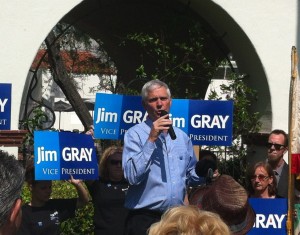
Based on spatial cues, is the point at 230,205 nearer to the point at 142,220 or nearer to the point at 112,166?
the point at 142,220

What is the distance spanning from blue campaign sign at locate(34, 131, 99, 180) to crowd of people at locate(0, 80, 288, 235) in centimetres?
10

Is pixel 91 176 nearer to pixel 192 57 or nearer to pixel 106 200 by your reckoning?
pixel 106 200

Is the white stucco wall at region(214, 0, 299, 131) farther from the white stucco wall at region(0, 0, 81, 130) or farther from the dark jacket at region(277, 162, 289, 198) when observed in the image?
the white stucco wall at region(0, 0, 81, 130)

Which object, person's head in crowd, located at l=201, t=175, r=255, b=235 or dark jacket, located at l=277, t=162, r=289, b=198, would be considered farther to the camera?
dark jacket, located at l=277, t=162, r=289, b=198

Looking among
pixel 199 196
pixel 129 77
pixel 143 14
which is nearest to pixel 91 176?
pixel 199 196

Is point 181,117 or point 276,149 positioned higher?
point 181,117

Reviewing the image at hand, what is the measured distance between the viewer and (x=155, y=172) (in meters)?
5.94

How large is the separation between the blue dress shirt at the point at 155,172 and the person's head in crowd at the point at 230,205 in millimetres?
1309

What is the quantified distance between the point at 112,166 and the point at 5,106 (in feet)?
→ 3.70

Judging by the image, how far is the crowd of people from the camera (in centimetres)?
326

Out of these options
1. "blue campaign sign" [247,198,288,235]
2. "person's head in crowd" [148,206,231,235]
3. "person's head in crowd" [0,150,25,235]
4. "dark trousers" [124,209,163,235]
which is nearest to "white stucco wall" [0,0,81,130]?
"blue campaign sign" [247,198,288,235]

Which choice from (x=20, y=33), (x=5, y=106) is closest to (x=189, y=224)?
(x=5, y=106)

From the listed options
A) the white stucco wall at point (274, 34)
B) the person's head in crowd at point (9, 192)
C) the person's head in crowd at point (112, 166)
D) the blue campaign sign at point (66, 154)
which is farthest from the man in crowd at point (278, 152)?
the person's head in crowd at point (9, 192)

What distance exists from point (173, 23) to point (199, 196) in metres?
5.29
